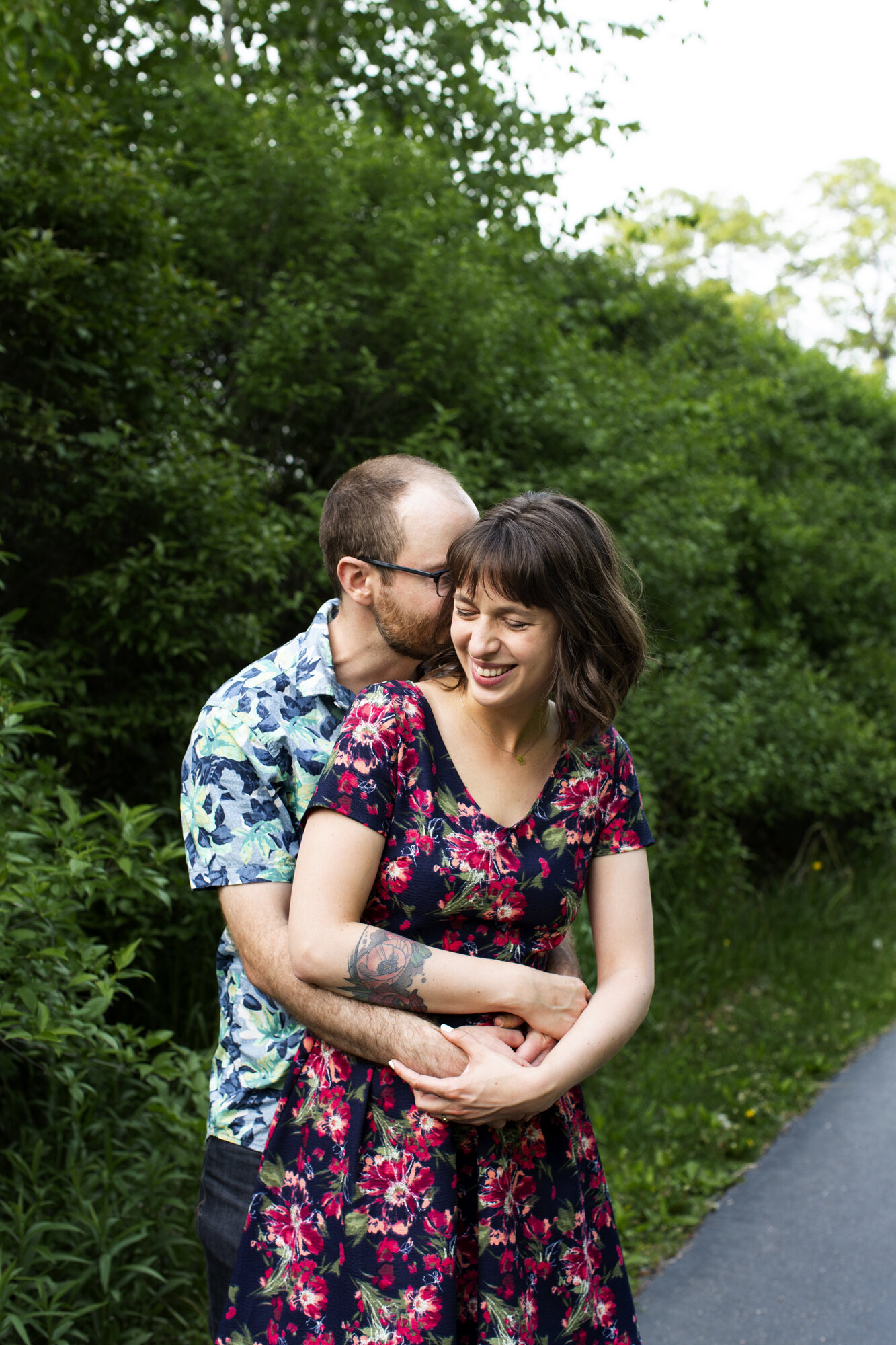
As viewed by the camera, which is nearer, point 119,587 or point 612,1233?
point 612,1233

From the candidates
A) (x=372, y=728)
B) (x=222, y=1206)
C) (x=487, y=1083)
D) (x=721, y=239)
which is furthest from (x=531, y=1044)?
(x=721, y=239)

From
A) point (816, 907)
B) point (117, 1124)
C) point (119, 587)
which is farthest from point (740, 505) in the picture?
point (117, 1124)

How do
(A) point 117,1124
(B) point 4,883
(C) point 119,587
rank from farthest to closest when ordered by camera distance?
(C) point 119,587 < (A) point 117,1124 < (B) point 4,883

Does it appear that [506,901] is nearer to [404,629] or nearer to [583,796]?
[583,796]

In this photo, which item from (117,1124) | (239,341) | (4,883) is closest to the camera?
(4,883)

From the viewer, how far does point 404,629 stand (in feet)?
7.06

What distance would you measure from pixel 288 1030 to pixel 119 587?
8.22ft

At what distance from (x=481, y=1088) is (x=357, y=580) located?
993mm

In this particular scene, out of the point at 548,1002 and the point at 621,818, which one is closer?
the point at 548,1002

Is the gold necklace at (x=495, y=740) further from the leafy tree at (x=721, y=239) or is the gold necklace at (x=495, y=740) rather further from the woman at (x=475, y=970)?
the leafy tree at (x=721, y=239)

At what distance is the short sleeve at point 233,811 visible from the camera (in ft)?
6.24

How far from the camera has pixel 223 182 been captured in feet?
19.0

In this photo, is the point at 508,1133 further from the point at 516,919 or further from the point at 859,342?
the point at 859,342

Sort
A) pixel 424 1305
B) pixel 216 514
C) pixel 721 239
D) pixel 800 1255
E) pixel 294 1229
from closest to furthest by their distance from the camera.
A: pixel 424 1305
pixel 294 1229
pixel 800 1255
pixel 216 514
pixel 721 239
